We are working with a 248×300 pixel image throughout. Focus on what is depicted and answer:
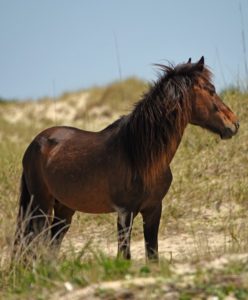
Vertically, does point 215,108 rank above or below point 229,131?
above

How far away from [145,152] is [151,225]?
637 millimetres

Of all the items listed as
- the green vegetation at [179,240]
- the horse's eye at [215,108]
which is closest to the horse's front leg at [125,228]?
the green vegetation at [179,240]

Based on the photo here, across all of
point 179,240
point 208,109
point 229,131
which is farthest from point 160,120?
point 179,240

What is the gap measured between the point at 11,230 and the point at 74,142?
1.37 metres

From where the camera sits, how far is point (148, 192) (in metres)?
5.41

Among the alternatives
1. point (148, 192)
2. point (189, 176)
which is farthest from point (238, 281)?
point (189, 176)

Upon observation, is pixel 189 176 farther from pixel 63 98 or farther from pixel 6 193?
pixel 63 98

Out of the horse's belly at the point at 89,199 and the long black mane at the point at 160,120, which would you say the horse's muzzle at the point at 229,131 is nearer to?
the long black mane at the point at 160,120

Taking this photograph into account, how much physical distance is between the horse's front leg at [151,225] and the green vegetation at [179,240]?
0.16 metres

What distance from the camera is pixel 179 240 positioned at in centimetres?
733

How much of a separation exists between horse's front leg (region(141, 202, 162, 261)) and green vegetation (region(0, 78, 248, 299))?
0.16 metres

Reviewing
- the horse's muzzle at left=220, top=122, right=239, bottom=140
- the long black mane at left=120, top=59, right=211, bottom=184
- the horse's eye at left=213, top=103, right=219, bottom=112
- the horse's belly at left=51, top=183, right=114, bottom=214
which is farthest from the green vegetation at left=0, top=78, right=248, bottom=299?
the horse's eye at left=213, top=103, right=219, bottom=112

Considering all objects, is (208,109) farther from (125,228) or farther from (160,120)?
(125,228)

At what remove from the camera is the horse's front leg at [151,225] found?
5566mm
